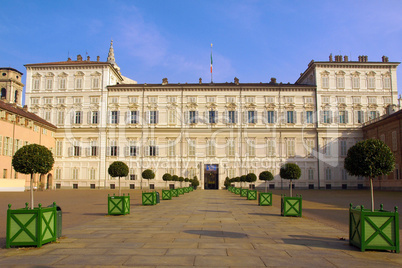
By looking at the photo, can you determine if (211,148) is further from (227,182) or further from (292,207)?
(292,207)

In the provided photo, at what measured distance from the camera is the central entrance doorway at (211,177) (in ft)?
190

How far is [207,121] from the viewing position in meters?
58.6

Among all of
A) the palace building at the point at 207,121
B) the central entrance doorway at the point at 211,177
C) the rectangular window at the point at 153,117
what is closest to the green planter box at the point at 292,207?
the palace building at the point at 207,121

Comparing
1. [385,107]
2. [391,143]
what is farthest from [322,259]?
[385,107]

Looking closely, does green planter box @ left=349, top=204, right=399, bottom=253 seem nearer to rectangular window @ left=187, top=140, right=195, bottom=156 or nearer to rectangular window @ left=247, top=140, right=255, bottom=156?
rectangular window @ left=247, top=140, right=255, bottom=156

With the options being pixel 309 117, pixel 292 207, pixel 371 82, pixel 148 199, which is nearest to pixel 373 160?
pixel 292 207

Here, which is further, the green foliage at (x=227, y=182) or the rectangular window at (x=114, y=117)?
the rectangular window at (x=114, y=117)

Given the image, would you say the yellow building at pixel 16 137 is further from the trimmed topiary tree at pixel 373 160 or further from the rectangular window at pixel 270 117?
the trimmed topiary tree at pixel 373 160

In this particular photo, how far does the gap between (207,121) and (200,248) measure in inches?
1961

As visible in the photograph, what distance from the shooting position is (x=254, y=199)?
29.8m

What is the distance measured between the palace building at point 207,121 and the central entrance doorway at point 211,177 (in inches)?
6.3

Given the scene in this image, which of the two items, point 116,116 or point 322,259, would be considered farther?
point 116,116

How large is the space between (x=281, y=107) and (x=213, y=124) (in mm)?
11351

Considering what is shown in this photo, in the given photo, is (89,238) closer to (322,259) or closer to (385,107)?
(322,259)
